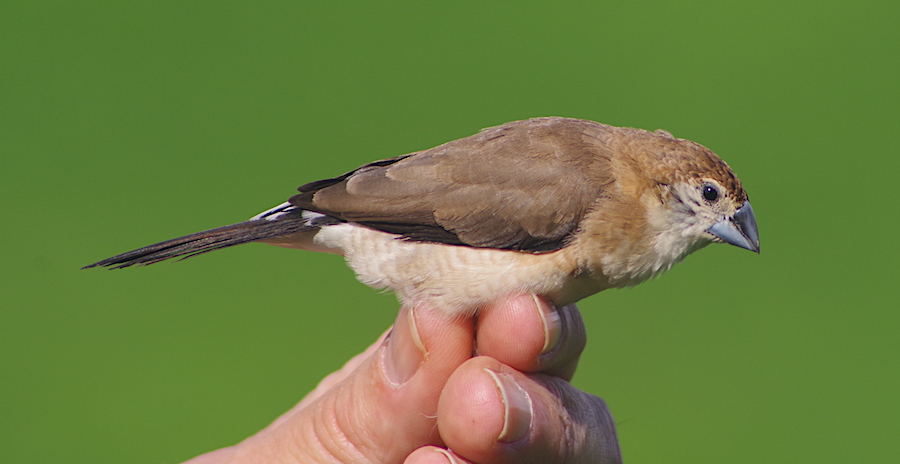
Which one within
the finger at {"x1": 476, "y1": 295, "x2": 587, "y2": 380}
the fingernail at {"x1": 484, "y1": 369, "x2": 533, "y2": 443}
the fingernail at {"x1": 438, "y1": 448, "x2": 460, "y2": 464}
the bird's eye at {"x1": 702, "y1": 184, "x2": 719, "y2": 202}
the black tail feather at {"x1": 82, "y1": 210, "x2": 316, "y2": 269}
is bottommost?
the fingernail at {"x1": 438, "y1": 448, "x2": 460, "y2": 464}

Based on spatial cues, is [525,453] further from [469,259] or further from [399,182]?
[399,182]

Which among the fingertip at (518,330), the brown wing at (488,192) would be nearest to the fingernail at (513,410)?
the fingertip at (518,330)

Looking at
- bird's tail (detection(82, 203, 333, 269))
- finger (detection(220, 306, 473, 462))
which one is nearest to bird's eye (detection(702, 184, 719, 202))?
finger (detection(220, 306, 473, 462))

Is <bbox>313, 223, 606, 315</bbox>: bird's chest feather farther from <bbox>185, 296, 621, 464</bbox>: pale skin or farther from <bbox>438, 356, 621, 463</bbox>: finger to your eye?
<bbox>438, 356, 621, 463</bbox>: finger

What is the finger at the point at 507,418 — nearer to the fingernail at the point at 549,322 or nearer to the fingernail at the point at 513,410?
the fingernail at the point at 513,410

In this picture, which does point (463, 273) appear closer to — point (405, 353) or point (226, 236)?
point (405, 353)

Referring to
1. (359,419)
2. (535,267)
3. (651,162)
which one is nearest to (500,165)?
(535,267)
